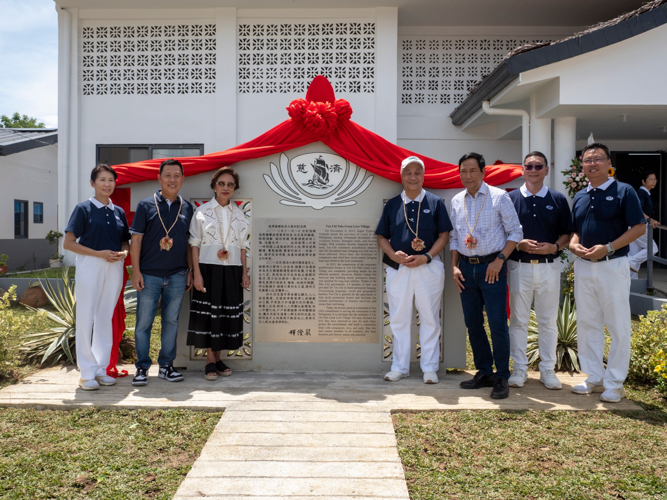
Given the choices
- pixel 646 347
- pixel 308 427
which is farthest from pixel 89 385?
pixel 646 347

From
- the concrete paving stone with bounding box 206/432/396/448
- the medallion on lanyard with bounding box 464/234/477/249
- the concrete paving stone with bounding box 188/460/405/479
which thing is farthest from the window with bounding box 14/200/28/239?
the medallion on lanyard with bounding box 464/234/477/249

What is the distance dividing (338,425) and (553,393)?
1.86 metres

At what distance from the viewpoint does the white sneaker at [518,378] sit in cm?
396

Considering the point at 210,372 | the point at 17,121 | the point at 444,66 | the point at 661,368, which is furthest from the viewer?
the point at 17,121

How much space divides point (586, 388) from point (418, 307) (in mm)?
1471

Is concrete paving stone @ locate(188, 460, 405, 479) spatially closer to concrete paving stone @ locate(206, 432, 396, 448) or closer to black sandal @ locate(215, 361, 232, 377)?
concrete paving stone @ locate(206, 432, 396, 448)

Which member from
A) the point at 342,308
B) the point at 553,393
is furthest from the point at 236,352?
the point at 553,393

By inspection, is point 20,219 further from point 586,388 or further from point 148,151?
point 586,388

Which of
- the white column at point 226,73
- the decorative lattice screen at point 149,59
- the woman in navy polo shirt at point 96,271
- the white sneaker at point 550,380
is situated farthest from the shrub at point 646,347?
the decorative lattice screen at point 149,59

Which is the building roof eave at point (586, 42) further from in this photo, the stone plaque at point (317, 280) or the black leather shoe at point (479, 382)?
the black leather shoe at point (479, 382)

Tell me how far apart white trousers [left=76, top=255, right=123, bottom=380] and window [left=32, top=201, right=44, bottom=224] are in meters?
12.4

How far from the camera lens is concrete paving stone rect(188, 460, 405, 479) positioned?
259 centimetres

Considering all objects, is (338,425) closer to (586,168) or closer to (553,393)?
(553,393)

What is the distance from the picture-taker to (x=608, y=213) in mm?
3572
